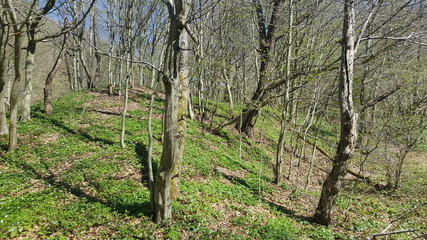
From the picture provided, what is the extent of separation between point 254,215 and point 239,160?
4.86 m

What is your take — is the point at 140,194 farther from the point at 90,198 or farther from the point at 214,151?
the point at 214,151

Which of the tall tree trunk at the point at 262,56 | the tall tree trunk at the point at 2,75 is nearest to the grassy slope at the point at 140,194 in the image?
the tall tree trunk at the point at 2,75

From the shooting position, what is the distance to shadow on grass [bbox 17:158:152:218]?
609 cm

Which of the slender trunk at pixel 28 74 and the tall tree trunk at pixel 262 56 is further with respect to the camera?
the slender trunk at pixel 28 74

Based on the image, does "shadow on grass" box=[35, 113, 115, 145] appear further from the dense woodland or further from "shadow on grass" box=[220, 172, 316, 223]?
"shadow on grass" box=[220, 172, 316, 223]

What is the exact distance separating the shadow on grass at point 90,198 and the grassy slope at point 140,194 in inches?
1.0

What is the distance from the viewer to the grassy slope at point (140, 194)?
218 inches

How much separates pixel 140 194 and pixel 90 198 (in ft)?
4.24

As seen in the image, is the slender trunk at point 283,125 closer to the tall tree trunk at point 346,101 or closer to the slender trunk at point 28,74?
the tall tree trunk at point 346,101

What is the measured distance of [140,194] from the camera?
691 cm

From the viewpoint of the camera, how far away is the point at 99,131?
1189 cm

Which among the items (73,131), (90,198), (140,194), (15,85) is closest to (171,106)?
(140,194)

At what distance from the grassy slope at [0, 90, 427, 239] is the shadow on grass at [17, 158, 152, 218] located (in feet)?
0.08

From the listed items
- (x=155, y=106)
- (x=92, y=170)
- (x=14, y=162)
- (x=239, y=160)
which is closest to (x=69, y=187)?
(x=92, y=170)
